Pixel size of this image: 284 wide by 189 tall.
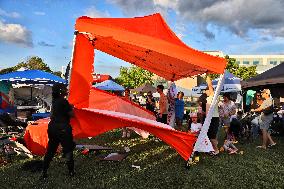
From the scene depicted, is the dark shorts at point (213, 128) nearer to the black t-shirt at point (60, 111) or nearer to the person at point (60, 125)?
the person at point (60, 125)

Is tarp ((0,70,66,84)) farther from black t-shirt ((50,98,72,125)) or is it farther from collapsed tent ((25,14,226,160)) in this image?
black t-shirt ((50,98,72,125))

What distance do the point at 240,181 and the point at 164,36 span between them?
3.77 meters

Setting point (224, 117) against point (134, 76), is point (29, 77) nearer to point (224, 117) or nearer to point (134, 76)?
point (224, 117)

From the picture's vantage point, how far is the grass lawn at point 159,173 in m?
6.20

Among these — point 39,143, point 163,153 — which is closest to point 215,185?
point 163,153

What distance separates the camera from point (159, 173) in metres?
6.96

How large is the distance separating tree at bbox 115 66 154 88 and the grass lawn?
5744 cm

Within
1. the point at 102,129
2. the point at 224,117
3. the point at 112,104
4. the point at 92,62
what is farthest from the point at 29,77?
the point at 224,117

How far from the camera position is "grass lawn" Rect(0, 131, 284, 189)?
6.20 meters

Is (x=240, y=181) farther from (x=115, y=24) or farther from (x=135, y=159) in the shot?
(x=115, y=24)

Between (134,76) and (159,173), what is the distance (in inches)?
2396

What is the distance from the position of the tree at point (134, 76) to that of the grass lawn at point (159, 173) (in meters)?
57.4

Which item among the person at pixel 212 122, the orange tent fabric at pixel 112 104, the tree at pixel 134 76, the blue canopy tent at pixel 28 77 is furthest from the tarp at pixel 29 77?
the tree at pixel 134 76

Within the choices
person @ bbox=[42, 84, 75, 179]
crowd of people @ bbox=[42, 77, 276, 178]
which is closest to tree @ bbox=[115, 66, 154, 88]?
crowd of people @ bbox=[42, 77, 276, 178]
